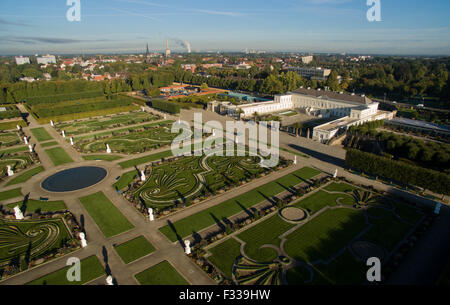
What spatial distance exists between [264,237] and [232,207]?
6.98 meters

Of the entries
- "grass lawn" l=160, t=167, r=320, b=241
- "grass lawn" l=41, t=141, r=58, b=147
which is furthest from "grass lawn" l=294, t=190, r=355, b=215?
"grass lawn" l=41, t=141, r=58, b=147

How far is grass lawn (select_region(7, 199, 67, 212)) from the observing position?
34.5 meters

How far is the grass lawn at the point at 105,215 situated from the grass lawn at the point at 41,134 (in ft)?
119

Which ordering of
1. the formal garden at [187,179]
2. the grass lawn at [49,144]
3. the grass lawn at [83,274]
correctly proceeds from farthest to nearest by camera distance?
the grass lawn at [49,144] → the formal garden at [187,179] → the grass lawn at [83,274]

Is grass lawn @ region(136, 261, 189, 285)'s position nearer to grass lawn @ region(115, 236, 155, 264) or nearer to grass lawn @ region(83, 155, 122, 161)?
grass lawn @ region(115, 236, 155, 264)

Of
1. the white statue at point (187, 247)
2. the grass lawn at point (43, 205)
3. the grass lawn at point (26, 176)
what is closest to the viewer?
the white statue at point (187, 247)

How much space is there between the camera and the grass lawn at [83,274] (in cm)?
2361

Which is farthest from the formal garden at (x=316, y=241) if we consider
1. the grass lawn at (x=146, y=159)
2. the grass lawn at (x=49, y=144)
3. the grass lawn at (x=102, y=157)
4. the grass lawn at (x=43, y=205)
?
the grass lawn at (x=49, y=144)

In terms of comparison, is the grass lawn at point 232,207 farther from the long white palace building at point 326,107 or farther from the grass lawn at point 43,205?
the long white palace building at point 326,107

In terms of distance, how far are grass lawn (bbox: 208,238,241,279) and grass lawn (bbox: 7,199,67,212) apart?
72.1 feet

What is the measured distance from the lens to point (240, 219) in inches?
1281

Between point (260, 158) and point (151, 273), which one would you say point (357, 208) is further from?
point (151, 273)
